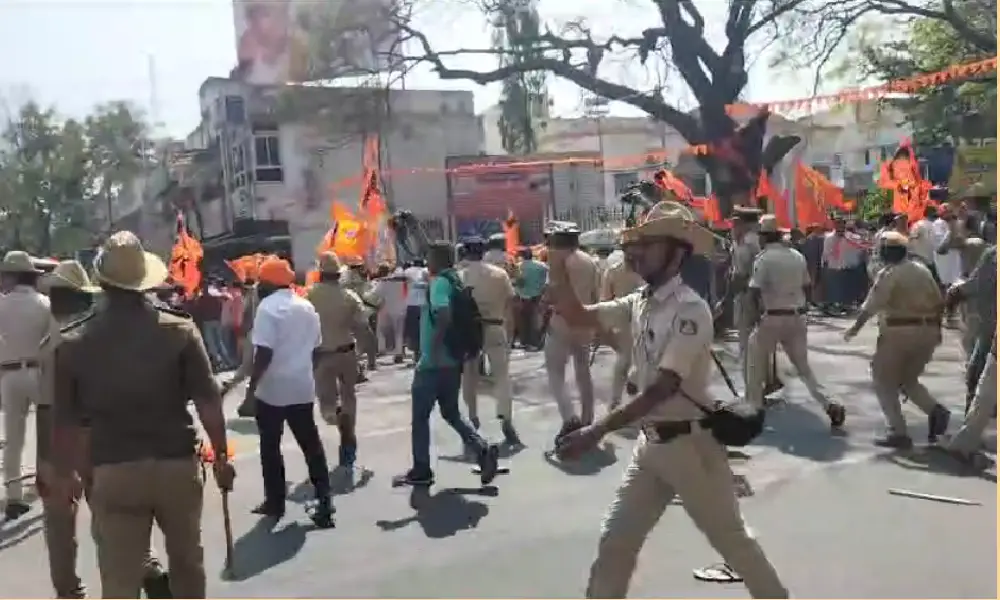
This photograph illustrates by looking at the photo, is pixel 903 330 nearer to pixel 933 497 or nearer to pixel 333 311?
pixel 933 497

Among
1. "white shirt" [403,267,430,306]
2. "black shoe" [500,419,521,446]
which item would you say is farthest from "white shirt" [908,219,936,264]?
"black shoe" [500,419,521,446]

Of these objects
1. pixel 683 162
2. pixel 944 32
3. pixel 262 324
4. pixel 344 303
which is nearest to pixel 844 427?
pixel 344 303

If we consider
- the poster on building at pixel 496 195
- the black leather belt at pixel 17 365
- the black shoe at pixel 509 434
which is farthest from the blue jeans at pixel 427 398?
the poster on building at pixel 496 195

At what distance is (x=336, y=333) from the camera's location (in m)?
8.24

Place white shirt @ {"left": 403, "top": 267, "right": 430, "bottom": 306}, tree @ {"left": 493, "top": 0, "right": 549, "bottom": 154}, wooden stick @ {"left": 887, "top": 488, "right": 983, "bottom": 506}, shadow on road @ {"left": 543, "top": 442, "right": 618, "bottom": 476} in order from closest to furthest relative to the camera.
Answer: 1. wooden stick @ {"left": 887, "top": 488, "right": 983, "bottom": 506}
2. shadow on road @ {"left": 543, "top": 442, "right": 618, "bottom": 476}
3. white shirt @ {"left": 403, "top": 267, "right": 430, "bottom": 306}
4. tree @ {"left": 493, "top": 0, "right": 549, "bottom": 154}

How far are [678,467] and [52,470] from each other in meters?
2.41

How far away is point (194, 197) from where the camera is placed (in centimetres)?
4306

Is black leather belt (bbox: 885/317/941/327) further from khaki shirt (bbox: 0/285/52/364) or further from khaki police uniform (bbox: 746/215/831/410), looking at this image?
khaki shirt (bbox: 0/285/52/364)

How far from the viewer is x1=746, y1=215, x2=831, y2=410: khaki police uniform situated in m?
8.61

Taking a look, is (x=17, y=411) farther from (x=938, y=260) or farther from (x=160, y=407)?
(x=938, y=260)

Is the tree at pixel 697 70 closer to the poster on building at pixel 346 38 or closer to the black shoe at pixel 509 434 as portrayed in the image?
the poster on building at pixel 346 38

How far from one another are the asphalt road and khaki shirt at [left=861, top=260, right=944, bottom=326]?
1070 mm

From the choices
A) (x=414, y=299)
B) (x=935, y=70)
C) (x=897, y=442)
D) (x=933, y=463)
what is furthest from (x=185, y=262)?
(x=935, y=70)

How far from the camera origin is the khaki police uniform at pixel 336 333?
322 inches
